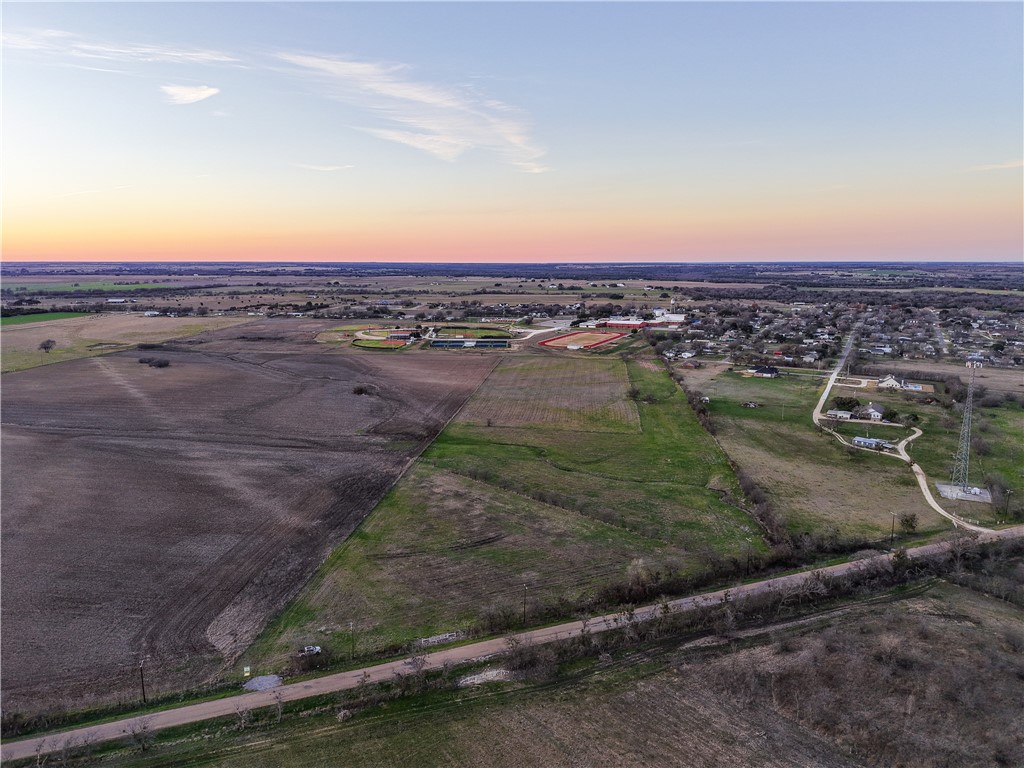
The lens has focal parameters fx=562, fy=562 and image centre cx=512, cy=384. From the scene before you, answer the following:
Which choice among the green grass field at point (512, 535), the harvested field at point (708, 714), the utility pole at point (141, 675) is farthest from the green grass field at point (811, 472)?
the utility pole at point (141, 675)

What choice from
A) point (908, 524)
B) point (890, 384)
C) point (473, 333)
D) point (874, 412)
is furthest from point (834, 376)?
point (473, 333)

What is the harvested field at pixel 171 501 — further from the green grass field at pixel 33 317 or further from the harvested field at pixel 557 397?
the green grass field at pixel 33 317

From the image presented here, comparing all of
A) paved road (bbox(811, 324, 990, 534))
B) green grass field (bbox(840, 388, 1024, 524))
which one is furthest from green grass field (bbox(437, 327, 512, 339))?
green grass field (bbox(840, 388, 1024, 524))

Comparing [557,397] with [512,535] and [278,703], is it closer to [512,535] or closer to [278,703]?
[512,535]

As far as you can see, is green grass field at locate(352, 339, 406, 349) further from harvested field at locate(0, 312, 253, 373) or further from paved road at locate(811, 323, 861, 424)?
paved road at locate(811, 323, 861, 424)

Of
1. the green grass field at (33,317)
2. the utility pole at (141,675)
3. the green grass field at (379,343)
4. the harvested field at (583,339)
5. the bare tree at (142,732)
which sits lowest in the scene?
the bare tree at (142,732)

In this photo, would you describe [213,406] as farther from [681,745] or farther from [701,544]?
[681,745]
